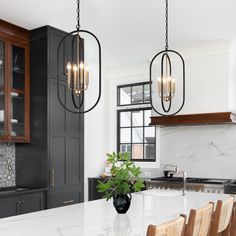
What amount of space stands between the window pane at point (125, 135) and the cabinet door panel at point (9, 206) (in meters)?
2.99

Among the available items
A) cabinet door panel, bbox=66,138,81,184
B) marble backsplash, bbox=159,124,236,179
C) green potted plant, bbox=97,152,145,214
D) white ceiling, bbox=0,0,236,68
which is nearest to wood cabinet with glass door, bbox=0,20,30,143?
white ceiling, bbox=0,0,236,68

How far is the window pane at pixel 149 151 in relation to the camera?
6.03m

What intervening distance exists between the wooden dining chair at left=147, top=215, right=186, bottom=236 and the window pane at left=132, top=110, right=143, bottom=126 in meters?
4.44

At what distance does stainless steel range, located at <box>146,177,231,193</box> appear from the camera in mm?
4496

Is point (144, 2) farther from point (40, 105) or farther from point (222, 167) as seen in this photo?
point (222, 167)

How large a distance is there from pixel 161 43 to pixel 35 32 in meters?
1.83

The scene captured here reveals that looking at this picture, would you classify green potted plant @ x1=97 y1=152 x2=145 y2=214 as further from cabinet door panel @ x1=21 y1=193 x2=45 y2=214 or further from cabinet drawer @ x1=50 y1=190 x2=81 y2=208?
cabinet drawer @ x1=50 y1=190 x2=81 y2=208

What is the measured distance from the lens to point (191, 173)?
211 inches

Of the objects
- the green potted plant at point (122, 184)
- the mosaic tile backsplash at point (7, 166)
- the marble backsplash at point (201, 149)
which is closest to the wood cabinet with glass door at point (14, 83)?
the mosaic tile backsplash at point (7, 166)

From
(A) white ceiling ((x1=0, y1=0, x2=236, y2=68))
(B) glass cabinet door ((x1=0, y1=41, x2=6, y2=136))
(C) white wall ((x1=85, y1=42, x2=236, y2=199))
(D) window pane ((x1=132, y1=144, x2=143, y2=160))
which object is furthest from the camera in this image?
(D) window pane ((x1=132, y1=144, x2=143, y2=160))

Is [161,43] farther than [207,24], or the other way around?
[161,43]

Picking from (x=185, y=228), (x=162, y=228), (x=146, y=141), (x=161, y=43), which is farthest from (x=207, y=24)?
(x=162, y=228)

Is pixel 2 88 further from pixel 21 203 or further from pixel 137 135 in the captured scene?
pixel 137 135

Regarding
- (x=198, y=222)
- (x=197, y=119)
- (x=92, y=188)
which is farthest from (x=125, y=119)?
(x=198, y=222)
